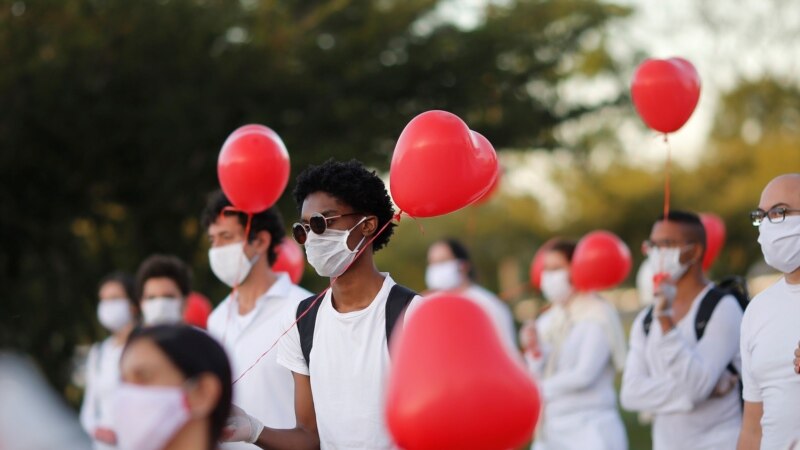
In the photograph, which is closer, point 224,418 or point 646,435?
point 224,418

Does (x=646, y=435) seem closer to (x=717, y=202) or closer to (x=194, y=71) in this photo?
(x=194, y=71)

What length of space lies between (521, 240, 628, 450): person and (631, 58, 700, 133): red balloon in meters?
1.86

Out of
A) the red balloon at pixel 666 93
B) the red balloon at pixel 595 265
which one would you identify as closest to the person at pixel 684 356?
the red balloon at pixel 666 93

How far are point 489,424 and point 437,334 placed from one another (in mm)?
291

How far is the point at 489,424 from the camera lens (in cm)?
329

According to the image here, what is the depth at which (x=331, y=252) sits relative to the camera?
454cm

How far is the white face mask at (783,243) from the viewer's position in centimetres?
494

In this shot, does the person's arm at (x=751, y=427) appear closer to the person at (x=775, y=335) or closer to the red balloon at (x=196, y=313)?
the person at (x=775, y=335)

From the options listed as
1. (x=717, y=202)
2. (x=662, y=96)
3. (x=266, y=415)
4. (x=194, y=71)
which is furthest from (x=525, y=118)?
(x=717, y=202)

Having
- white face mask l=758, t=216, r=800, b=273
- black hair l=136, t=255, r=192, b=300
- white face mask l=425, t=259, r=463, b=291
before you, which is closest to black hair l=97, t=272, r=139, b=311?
black hair l=136, t=255, r=192, b=300

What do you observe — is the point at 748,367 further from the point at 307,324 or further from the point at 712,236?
the point at 712,236

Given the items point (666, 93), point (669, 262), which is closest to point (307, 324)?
point (669, 262)

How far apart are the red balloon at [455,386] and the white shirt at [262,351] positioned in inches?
64.7

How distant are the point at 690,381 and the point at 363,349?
7.45ft
